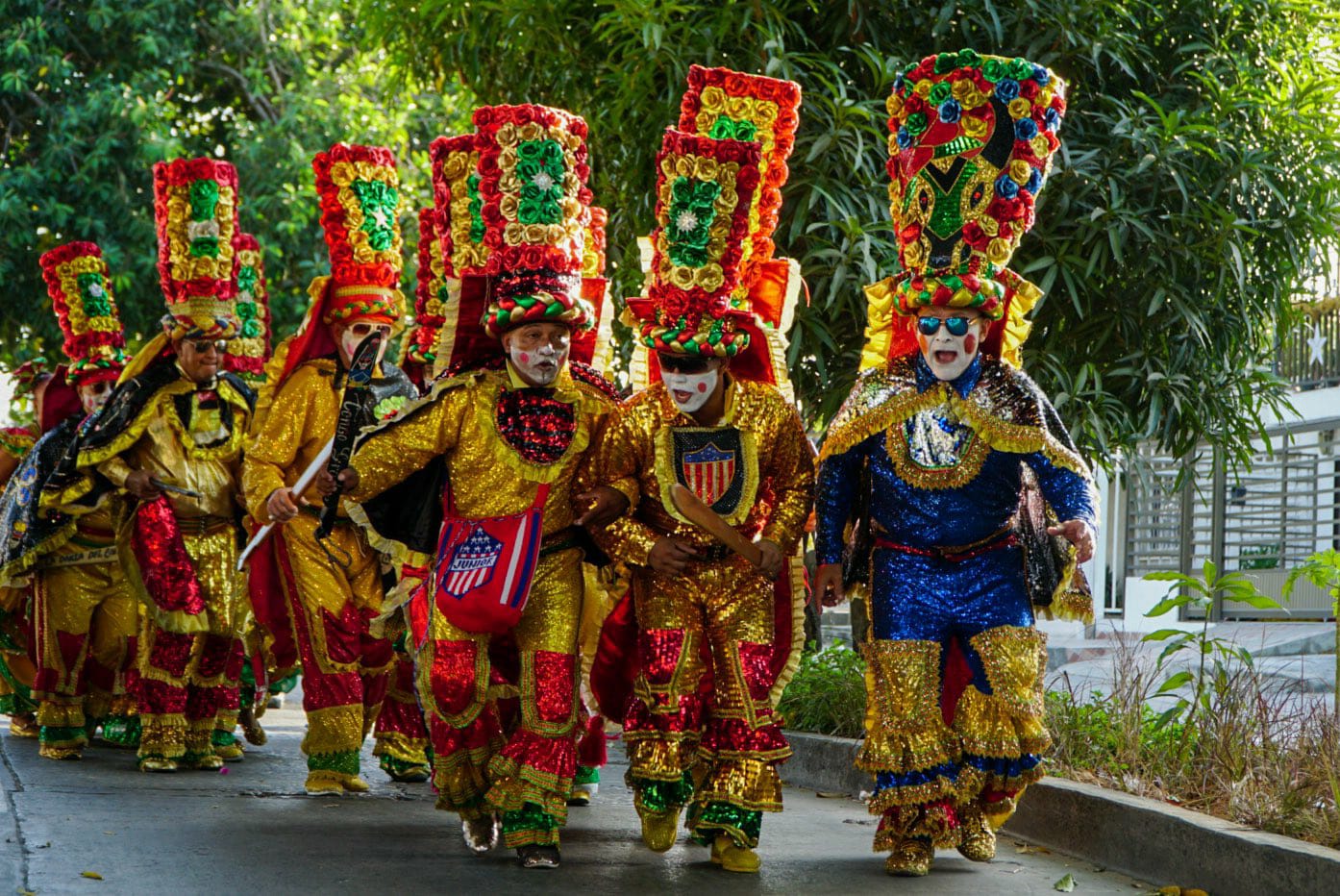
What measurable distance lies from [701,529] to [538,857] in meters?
1.26

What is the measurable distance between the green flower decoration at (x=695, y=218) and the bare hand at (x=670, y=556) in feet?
3.22

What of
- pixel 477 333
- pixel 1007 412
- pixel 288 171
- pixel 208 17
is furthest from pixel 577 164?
pixel 208 17

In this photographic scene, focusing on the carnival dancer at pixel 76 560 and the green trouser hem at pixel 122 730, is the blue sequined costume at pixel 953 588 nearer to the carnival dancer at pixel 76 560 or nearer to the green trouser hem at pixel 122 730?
the carnival dancer at pixel 76 560

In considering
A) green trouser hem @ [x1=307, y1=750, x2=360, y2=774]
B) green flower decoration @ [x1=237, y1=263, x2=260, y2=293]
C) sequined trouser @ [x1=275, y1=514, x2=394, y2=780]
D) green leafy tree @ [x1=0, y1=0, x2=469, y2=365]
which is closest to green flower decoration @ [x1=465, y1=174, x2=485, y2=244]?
sequined trouser @ [x1=275, y1=514, x2=394, y2=780]

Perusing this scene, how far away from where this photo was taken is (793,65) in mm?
8969

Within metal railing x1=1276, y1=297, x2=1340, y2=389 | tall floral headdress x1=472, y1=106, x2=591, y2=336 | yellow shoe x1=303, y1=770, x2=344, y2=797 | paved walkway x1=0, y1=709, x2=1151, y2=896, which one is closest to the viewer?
paved walkway x1=0, y1=709, x2=1151, y2=896

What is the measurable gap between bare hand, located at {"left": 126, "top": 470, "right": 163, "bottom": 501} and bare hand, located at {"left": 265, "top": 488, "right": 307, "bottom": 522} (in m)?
1.74

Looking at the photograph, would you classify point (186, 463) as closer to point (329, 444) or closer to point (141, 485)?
point (141, 485)

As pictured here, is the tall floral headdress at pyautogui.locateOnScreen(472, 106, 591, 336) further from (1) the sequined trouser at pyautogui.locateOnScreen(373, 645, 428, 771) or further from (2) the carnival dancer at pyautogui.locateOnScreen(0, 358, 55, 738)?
(2) the carnival dancer at pyautogui.locateOnScreen(0, 358, 55, 738)

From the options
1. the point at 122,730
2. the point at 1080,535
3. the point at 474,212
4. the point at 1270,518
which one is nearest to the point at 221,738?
the point at 122,730

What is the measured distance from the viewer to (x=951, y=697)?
19.8 ft

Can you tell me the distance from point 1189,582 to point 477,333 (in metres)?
2.93

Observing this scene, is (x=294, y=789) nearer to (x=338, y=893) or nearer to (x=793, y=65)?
(x=338, y=893)

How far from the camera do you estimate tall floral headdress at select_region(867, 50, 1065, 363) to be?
598 centimetres
